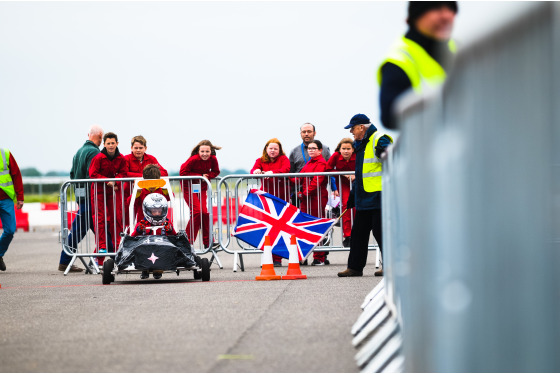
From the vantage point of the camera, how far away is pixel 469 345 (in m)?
2.70

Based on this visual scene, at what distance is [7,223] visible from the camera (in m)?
14.3

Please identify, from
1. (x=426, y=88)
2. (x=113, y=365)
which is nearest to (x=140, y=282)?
(x=113, y=365)

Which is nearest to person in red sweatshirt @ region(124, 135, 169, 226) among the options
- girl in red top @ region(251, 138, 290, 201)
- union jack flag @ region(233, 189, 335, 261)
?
girl in red top @ region(251, 138, 290, 201)

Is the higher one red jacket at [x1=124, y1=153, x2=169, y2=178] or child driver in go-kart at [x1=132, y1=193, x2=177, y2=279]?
red jacket at [x1=124, y1=153, x2=169, y2=178]

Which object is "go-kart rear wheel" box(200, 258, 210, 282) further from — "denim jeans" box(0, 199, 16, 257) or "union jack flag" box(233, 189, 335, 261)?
"denim jeans" box(0, 199, 16, 257)

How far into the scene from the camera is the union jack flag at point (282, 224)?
41.2 feet

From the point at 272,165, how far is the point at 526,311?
12575 mm

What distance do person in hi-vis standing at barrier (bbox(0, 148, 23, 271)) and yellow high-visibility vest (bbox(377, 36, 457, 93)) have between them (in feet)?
33.3

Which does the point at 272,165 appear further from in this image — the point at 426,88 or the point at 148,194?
the point at 426,88

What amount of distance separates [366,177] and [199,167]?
5.08 m

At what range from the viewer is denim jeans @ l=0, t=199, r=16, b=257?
1421cm

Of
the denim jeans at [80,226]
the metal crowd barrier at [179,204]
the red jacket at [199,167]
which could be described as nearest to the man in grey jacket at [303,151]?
the metal crowd barrier at [179,204]

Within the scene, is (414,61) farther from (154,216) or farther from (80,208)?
(80,208)

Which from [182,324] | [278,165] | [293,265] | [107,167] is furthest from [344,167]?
[182,324]
